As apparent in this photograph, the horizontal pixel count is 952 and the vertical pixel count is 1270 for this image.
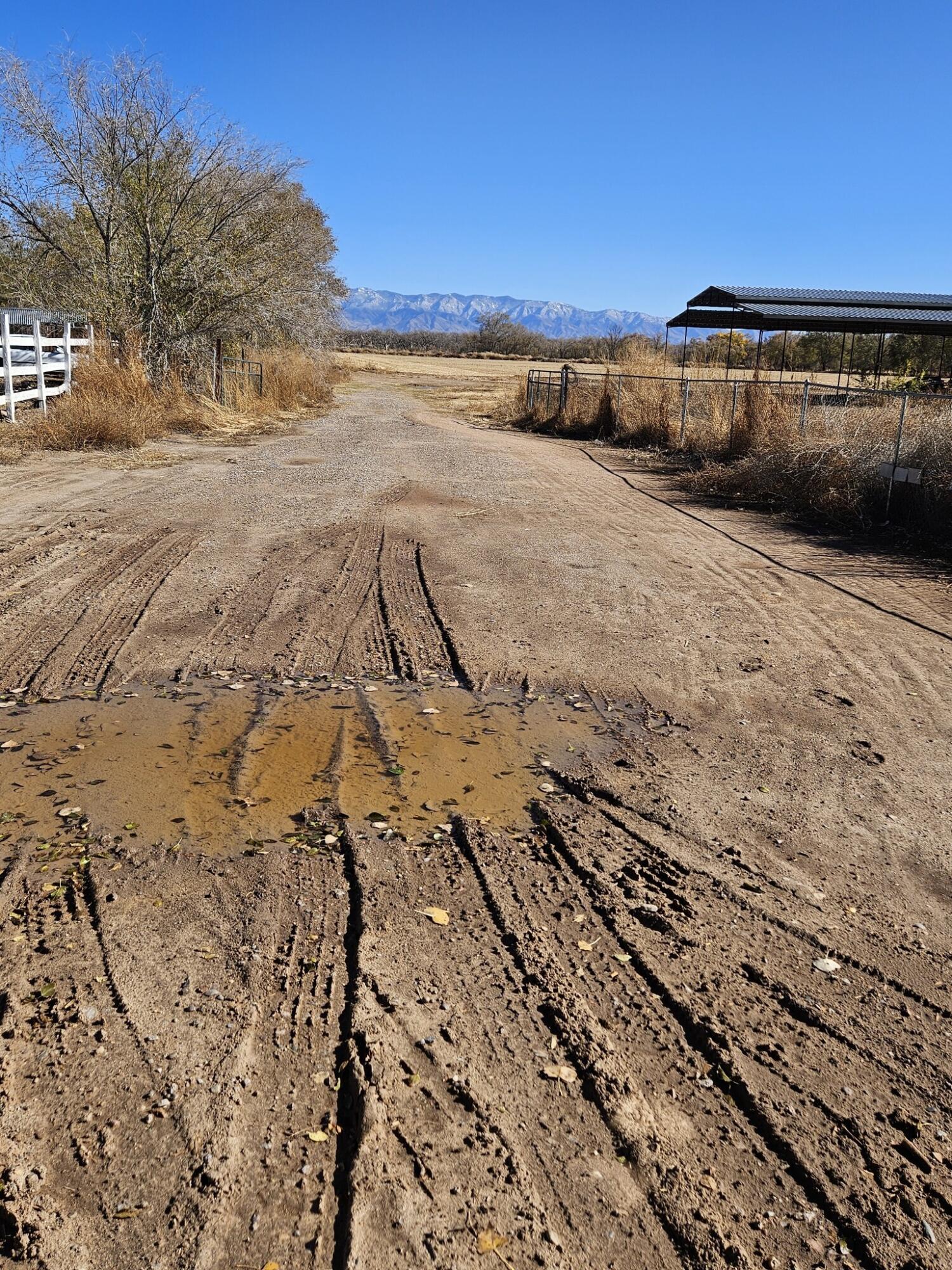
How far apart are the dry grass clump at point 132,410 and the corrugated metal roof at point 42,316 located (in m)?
2.22

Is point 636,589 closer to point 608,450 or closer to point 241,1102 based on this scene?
point 241,1102

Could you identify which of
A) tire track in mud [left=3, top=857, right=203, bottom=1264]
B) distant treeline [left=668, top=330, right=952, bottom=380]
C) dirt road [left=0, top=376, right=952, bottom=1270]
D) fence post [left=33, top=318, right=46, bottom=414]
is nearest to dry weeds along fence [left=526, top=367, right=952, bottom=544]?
dirt road [left=0, top=376, right=952, bottom=1270]

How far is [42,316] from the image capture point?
23.5 m

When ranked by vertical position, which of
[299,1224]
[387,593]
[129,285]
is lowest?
[299,1224]

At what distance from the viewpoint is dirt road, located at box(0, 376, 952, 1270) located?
2.48 metres

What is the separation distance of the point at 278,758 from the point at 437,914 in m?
1.60

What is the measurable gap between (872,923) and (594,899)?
1030 millimetres

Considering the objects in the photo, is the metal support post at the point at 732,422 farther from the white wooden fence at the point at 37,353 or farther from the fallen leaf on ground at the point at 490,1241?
the fallen leaf on ground at the point at 490,1241

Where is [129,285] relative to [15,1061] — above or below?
above

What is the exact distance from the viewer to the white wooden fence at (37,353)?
57.0 feet

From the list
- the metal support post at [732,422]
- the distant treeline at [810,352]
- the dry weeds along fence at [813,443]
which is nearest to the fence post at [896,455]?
the dry weeds along fence at [813,443]

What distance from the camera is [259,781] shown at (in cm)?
477

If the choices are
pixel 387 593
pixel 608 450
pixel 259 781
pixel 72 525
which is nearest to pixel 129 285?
pixel 608 450

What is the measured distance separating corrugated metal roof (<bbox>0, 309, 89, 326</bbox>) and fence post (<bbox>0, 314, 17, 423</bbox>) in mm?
5382
